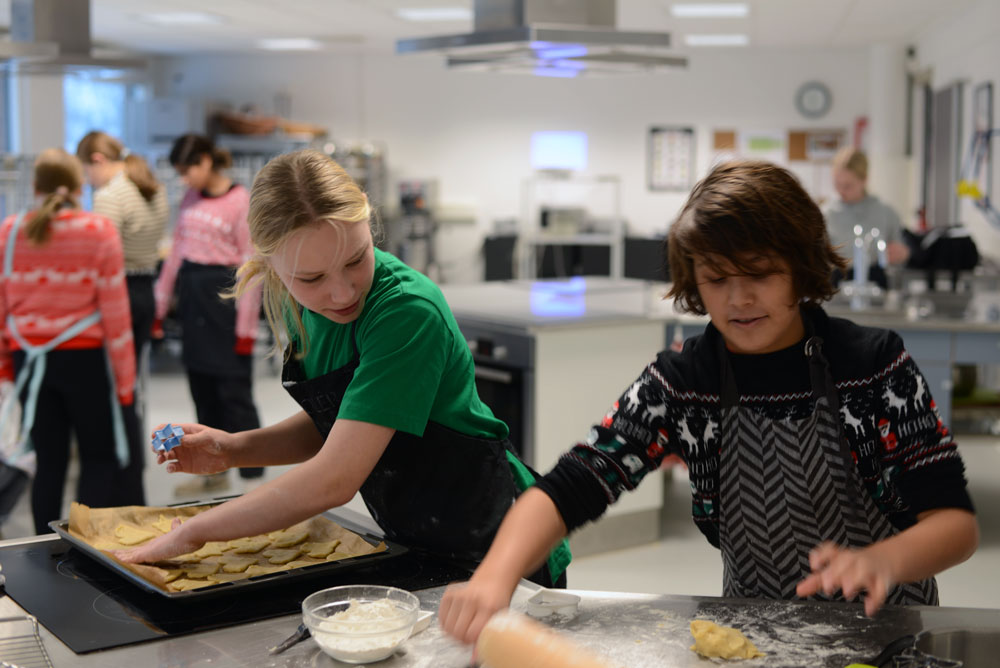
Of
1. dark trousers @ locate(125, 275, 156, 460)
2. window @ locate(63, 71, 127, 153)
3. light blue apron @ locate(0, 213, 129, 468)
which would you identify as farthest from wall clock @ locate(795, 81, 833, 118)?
light blue apron @ locate(0, 213, 129, 468)

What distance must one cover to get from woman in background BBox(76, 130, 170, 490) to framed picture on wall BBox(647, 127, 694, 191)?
7.09m

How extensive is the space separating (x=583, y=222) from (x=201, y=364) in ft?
22.2

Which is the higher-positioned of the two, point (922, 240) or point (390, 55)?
point (390, 55)

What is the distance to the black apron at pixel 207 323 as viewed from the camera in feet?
13.9

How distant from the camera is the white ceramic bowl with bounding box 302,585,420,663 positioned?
3.68 feet

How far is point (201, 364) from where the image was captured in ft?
14.1

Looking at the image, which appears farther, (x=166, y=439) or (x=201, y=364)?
(x=201, y=364)

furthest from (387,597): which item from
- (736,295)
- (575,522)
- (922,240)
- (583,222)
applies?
(583,222)

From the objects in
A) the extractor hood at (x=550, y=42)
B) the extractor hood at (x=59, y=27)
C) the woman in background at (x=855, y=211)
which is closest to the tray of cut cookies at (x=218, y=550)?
the extractor hood at (x=550, y=42)

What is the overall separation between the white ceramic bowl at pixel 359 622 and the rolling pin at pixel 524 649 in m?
A: 0.13

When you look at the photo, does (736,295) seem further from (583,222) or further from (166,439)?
(583,222)

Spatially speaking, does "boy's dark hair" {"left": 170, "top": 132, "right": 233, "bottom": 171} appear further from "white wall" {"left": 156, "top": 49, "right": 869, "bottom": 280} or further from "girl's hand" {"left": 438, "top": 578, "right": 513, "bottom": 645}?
"white wall" {"left": 156, "top": 49, "right": 869, "bottom": 280}

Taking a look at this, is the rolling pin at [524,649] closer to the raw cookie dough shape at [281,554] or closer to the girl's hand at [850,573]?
the girl's hand at [850,573]

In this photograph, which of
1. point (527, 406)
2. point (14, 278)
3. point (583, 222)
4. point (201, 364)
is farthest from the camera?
point (583, 222)
